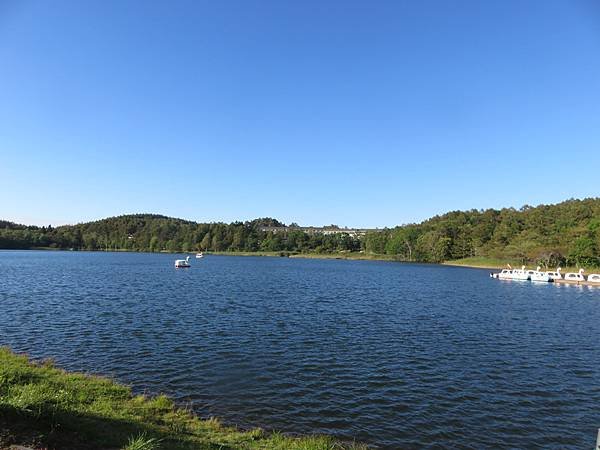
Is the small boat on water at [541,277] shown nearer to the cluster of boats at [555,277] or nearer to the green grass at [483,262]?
the cluster of boats at [555,277]

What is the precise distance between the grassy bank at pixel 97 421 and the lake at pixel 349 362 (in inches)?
83.2

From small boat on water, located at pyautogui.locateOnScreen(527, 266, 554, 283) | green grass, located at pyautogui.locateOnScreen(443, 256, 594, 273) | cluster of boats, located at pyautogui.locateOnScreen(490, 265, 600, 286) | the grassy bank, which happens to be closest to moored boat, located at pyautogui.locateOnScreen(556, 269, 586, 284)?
cluster of boats, located at pyautogui.locateOnScreen(490, 265, 600, 286)

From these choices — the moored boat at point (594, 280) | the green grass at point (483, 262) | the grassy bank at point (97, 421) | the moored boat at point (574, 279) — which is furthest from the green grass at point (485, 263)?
the grassy bank at point (97, 421)

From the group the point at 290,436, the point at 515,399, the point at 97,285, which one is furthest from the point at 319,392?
the point at 97,285

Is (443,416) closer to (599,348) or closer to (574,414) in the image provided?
(574,414)

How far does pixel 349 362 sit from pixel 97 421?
15.8 meters

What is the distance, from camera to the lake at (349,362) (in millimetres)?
16578

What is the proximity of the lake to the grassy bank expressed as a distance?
6.93 feet

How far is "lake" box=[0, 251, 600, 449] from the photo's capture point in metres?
16.6

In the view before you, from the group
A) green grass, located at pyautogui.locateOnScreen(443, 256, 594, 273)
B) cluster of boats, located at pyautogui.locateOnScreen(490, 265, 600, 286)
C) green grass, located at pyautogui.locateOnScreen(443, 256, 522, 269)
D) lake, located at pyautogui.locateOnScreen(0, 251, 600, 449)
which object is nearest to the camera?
lake, located at pyautogui.locateOnScreen(0, 251, 600, 449)

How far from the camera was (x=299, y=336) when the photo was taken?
30.5 meters

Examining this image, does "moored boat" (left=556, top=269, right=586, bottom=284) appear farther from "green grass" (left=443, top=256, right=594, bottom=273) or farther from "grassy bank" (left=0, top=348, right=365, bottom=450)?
"grassy bank" (left=0, top=348, right=365, bottom=450)

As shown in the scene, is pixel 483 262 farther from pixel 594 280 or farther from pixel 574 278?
pixel 594 280

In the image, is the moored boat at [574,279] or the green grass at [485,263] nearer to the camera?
the moored boat at [574,279]
